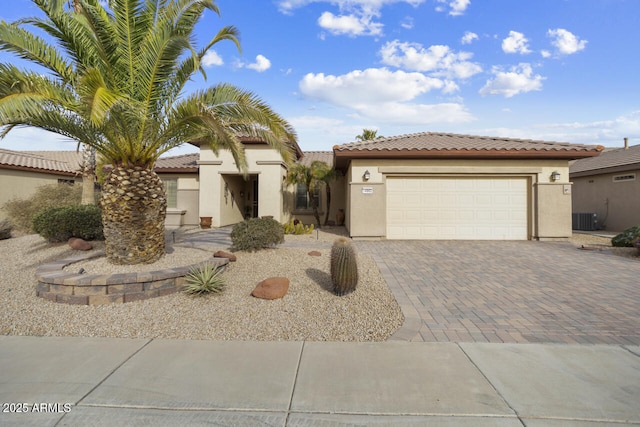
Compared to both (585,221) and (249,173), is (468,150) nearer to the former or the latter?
(249,173)

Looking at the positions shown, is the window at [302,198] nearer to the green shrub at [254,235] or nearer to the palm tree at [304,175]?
the palm tree at [304,175]

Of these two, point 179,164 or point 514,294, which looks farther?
point 179,164

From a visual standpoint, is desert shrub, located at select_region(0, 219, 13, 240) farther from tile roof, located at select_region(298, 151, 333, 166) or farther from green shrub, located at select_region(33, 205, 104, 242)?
tile roof, located at select_region(298, 151, 333, 166)

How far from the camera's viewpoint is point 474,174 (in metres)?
12.4

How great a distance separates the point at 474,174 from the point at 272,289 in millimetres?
9869

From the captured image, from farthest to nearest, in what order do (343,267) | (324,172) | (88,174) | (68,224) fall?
(324,172) < (88,174) < (68,224) < (343,267)

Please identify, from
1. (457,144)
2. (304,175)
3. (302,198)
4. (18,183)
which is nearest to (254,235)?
(304,175)

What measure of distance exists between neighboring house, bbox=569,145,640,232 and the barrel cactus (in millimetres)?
17352

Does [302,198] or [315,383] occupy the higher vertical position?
[302,198]

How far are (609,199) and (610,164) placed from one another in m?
1.81

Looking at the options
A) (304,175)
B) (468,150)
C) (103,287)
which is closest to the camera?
(103,287)

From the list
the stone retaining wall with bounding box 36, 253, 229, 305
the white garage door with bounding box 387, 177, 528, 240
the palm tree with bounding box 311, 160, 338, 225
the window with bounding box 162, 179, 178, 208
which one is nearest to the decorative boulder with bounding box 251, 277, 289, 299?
the stone retaining wall with bounding box 36, 253, 229, 305

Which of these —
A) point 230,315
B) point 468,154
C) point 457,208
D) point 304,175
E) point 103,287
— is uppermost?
point 468,154

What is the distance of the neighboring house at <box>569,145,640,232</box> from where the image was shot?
15.7m
